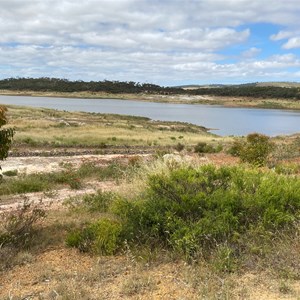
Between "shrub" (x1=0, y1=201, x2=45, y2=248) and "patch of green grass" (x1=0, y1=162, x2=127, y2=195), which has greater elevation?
"shrub" (x1=0, y1=201, x2=45, y2=248)

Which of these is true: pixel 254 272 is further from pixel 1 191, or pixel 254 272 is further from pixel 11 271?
pixel 1 191

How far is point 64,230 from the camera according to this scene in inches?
315

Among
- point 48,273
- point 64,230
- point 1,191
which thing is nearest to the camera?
point 48,273

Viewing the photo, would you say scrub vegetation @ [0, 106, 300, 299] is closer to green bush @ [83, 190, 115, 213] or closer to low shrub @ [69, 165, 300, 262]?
low shrub @ [69, 165, 300, 262]

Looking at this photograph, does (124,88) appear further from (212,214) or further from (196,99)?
(212,214)

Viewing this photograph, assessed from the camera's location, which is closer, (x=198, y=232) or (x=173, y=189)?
(x=198, y=232)

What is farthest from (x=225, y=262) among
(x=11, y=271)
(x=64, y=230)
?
(x=64, y=230)

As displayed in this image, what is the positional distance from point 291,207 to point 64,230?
4.05 m

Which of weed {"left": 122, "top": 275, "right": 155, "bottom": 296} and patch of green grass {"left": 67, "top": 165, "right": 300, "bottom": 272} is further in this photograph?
patch of green grass {"left": 67, "top": 165, "right": 300, "bottom": 272}

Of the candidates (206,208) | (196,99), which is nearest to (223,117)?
(196,99)

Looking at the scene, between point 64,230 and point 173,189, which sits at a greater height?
point 173,189

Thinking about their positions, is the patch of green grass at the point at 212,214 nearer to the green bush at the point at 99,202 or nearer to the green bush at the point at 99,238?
the green bush at the point at 99,238

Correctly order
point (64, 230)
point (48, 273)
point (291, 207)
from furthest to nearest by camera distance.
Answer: point (64, 230), point (291, 207), point (48, 273)

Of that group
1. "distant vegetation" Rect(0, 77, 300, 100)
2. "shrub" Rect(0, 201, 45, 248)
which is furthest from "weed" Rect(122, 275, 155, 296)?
"distant vegetation" Rect(0, 77, 300, 100)
